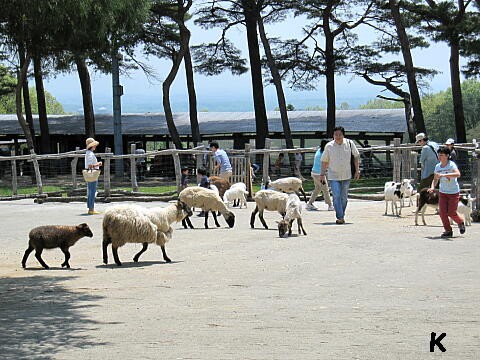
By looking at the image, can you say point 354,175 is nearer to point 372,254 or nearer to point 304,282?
point 372,254

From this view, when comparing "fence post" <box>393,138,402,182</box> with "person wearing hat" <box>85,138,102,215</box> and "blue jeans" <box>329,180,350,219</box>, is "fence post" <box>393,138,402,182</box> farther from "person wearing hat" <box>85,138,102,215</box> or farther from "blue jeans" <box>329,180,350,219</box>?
"person wearing hat" <box>85,138,102,215</box>

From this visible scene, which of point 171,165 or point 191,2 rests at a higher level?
point 191,2

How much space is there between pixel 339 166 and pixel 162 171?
21609 mm

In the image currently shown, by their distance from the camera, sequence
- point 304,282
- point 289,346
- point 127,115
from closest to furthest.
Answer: point 289,346
point 304,282
point 127,115

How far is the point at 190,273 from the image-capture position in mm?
11844

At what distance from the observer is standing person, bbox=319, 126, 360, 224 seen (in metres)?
17.7

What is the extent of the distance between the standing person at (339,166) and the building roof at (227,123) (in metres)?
28.1

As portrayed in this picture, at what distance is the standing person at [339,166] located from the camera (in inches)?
696

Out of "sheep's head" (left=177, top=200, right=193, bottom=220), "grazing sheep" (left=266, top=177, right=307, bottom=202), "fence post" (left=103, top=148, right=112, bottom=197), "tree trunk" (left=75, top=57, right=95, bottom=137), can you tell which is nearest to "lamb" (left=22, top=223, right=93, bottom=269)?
"sheep's head" (left=177, top=200, right=193, bottom=220)

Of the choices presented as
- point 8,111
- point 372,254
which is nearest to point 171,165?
point 372,254

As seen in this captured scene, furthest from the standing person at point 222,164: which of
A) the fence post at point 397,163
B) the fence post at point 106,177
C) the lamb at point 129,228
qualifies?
the lamb at point 129,228

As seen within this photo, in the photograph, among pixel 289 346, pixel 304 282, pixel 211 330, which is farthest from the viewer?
pixel 304 282

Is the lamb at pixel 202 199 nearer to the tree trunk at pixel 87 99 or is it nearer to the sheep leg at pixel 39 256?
the sheep leg at pixel 39 256

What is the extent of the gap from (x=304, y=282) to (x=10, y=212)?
14509 millimetres
